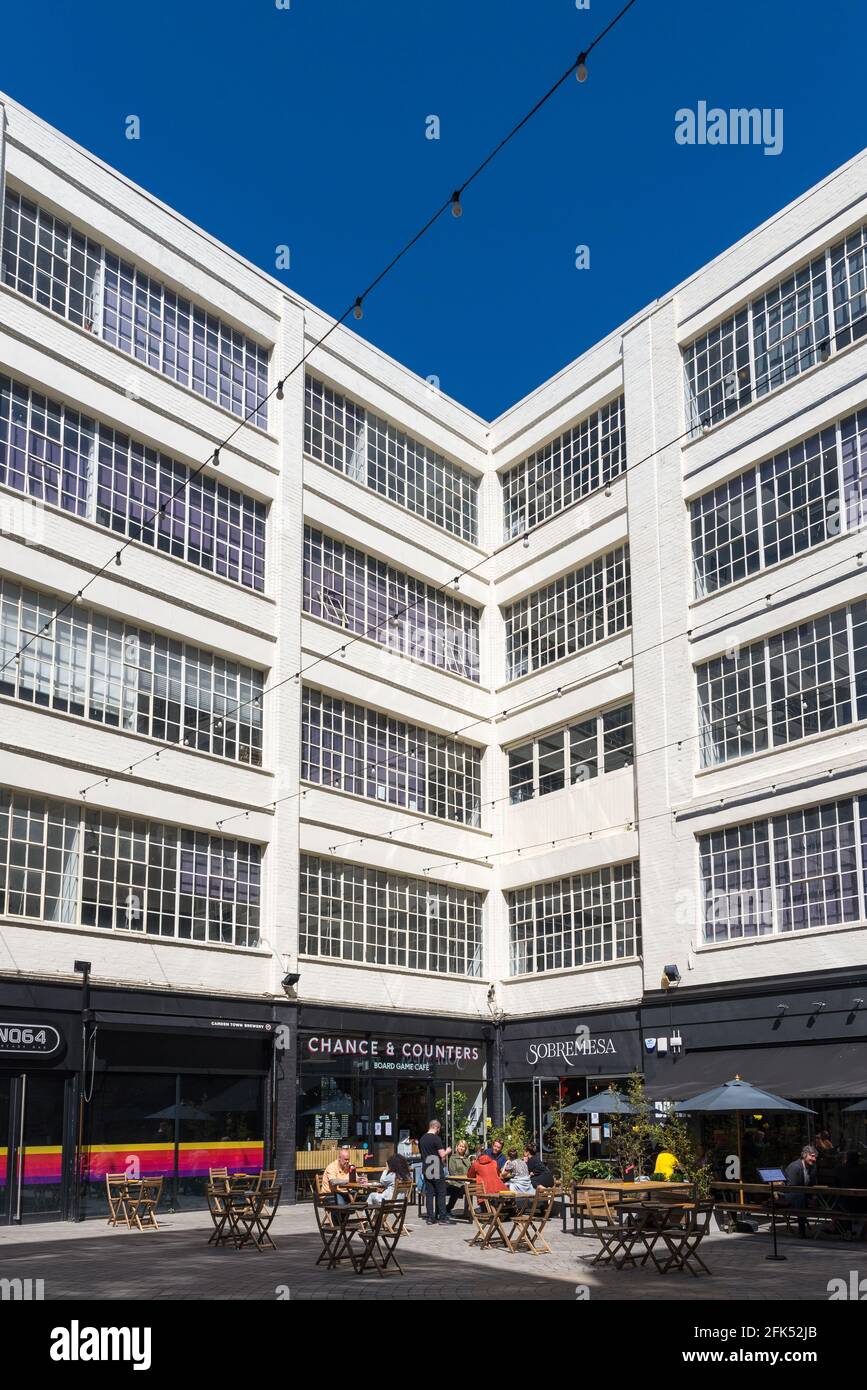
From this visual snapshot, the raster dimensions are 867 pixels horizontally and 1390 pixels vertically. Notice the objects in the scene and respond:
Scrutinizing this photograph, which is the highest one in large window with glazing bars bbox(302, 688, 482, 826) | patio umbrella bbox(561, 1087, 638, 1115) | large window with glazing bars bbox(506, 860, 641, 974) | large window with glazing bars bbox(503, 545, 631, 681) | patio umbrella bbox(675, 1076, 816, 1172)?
large window with glazing bars bbox(503, 545, 631, 681)

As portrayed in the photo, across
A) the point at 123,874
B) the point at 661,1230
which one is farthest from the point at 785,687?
the point at 661,1230

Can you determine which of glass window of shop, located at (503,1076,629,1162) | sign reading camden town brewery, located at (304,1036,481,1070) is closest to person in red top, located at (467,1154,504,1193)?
glass window of shop, located at (503,1076,629,1162)

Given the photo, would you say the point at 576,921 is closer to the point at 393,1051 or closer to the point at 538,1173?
the point at 393,1051

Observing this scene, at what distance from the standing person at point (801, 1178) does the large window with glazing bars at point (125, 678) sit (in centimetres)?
1415

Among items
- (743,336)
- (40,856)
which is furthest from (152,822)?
(743,336)

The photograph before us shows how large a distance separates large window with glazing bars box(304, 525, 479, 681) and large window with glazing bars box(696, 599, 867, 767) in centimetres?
791

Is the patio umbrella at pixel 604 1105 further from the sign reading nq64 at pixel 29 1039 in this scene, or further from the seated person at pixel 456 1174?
the sign reading nq64 at pixel 29 1039

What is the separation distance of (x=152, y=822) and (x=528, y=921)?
10985 millimetres

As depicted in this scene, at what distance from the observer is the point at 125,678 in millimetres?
27328

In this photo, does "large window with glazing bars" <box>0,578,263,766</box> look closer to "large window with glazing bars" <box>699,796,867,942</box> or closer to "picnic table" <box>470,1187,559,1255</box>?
"large window with glazing bars" <box>699,796,867,942</box>

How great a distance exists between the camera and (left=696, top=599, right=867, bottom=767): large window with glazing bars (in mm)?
26234

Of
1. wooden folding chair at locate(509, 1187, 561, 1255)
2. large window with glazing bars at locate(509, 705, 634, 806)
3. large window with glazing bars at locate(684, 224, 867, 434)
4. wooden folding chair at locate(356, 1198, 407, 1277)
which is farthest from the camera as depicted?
large window with glazing bars at locate(509, 705, 634, 806)

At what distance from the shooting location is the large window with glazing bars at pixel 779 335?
91.0ft

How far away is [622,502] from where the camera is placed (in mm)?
33062
